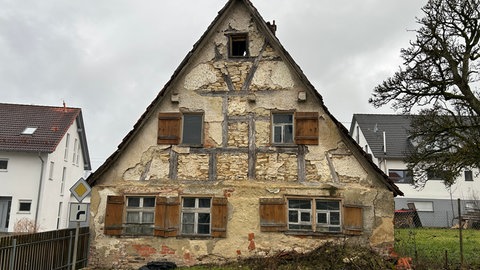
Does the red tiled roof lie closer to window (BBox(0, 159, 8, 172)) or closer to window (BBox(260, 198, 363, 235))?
window (BBox(0, 159, 8, 172))

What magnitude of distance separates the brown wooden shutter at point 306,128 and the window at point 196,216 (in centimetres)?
355

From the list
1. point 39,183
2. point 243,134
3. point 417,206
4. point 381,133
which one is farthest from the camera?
point 381,133

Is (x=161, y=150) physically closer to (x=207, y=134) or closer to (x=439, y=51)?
(x=207, y=134)

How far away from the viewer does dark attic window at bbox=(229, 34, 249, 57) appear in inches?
535

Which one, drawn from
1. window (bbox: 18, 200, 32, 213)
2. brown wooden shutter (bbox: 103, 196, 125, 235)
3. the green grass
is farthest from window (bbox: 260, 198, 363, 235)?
window (bbox: 18, 200, 32, 213)

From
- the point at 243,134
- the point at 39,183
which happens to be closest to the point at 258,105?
the point at 243,134

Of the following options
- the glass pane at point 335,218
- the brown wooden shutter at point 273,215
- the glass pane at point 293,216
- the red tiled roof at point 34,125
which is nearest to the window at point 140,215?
the brown wooden shutter at point 273,215

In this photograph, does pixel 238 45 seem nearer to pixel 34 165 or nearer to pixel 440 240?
pixel 440 240

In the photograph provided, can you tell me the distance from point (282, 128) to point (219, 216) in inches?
137

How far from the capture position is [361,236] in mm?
12141

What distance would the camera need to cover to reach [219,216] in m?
12.4

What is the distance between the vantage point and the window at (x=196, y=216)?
1252 cm

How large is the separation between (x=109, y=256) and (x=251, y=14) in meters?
9.18

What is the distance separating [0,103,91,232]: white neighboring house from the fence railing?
507 inches
